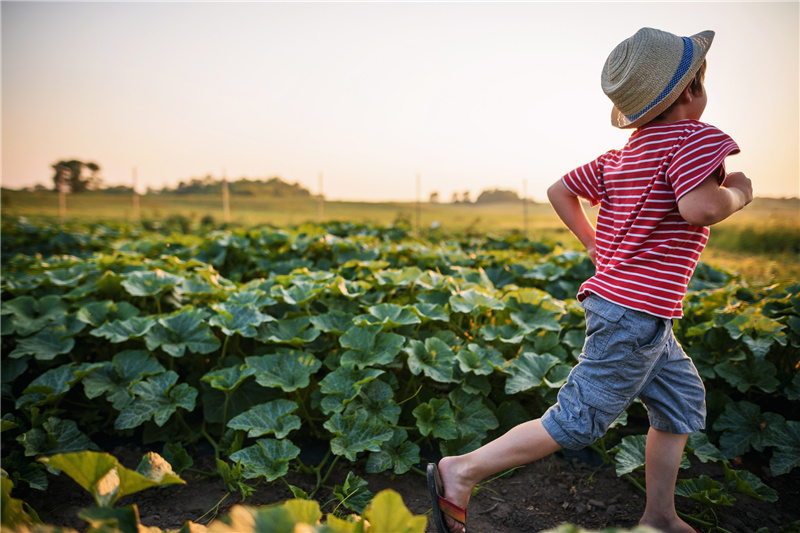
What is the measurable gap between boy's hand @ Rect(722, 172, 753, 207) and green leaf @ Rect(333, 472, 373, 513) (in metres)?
1.30

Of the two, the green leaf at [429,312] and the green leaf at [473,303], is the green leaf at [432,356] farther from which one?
the green leaf at [473,303]

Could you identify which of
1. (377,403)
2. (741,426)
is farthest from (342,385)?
(741,426)

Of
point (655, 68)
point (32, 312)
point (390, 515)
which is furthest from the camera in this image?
point (32, 312)

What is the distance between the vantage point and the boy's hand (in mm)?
1201

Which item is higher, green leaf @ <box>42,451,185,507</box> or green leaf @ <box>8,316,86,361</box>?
green leaf @ <box>42,451,185,507</box>

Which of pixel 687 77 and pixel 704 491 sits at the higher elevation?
pixel 687 77

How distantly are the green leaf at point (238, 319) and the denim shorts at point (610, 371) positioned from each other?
4.12ft

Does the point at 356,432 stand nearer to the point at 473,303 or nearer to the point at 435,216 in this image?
the point at 473,303

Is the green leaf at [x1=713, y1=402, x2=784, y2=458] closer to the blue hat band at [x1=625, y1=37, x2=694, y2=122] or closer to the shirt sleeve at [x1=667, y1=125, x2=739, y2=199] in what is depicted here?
the shirt sleeve at [x1=667, y1=125, x2=739, y2=199]

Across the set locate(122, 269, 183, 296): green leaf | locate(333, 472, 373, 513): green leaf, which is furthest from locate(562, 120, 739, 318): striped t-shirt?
locate(122, 269, 183, 296): green leaf

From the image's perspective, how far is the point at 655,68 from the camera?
122 cm

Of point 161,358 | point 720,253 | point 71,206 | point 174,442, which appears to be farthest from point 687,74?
point 71,206

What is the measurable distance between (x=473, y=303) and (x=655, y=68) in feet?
4.15

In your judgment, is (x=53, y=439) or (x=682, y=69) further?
(x=53, y=439)
